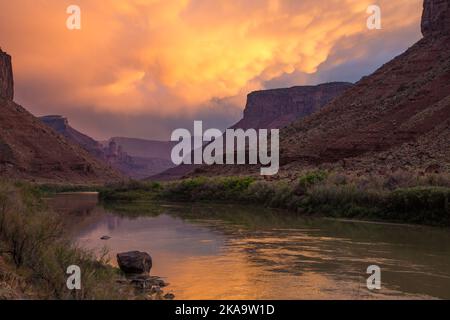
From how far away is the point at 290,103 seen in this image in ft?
618

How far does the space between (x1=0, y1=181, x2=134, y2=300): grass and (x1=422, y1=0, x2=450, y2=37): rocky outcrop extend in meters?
72.7

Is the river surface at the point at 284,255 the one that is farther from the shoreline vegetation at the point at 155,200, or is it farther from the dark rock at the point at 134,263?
the shoreline vegetation at the point at 155,200

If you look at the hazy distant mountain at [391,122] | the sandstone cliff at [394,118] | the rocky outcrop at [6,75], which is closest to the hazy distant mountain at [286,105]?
the rocky outcrop at [6,75]

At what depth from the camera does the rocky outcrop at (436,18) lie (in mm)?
74375

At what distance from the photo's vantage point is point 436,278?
1471 cm

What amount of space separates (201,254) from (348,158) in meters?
40.2

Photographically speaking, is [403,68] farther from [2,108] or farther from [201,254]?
[2,108]

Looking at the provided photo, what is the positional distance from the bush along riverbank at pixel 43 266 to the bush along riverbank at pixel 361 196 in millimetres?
18103

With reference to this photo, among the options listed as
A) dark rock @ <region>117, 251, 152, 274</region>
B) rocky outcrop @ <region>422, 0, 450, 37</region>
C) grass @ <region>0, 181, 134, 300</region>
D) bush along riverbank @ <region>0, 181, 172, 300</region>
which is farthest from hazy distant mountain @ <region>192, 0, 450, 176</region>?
grass @ <region>0, 181, 134, 300</region>

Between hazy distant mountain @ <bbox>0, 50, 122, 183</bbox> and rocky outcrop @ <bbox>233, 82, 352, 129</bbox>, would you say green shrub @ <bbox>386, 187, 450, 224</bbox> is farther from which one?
rocky outcrop @ <bbox>233, 82, 352, 129</bbox>

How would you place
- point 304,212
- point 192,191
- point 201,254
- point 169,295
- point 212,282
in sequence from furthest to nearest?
point 192,191, point 304,212, point 201,254, point 212,282, point 169,295

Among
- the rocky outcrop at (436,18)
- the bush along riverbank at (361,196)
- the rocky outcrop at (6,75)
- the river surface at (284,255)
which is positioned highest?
the rocky outcrop at (6,75)

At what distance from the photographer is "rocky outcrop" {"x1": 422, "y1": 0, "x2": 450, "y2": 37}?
2928 inches
